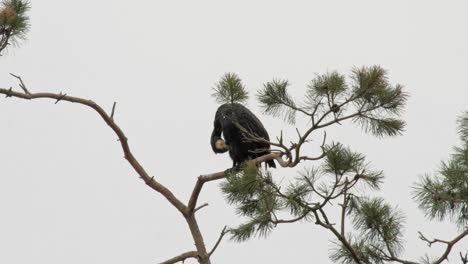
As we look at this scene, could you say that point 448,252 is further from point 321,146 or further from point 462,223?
point 321,146

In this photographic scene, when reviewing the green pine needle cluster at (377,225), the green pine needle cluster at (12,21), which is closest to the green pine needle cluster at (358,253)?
the green pine needle cluster at (377,225)

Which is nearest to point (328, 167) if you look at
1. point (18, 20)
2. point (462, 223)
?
point (462, 223)

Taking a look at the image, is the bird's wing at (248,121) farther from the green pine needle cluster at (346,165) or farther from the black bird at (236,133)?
the green pine needle cluster at (346,165)

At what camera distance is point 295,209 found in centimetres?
407

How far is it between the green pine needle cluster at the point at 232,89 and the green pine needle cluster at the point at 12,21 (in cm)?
137

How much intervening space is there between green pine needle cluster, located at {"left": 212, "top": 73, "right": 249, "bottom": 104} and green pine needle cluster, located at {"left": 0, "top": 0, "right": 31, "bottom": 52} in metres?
1.37

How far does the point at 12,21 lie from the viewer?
4996 mm

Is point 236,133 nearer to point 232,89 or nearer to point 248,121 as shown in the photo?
point 248,121

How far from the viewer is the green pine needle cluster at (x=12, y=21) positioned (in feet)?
16.3

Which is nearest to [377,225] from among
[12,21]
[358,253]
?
[358,253]

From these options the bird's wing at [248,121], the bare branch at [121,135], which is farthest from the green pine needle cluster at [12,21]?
the bird's wing at [248,121]

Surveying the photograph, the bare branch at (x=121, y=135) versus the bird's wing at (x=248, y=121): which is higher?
the bird's wing at (x=248, y=121)

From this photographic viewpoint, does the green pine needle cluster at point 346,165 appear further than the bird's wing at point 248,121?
No

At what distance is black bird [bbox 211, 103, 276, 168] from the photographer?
5.91m
